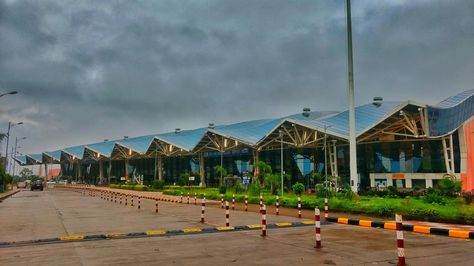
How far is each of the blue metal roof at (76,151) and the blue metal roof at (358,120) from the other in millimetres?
83435

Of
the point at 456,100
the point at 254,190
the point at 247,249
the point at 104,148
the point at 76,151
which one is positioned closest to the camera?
the point at 247,249

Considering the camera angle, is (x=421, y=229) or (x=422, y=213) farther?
(x=422, y=213)

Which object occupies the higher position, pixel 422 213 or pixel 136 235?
pixel 422 213

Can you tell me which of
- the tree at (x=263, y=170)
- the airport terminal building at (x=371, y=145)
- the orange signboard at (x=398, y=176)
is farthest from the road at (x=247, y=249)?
the orange signboard at (x=398, y=176)

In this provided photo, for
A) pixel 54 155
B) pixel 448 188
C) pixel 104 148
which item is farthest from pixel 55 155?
pixel 448 188

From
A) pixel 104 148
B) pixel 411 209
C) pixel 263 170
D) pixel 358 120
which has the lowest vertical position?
pixel 411 209

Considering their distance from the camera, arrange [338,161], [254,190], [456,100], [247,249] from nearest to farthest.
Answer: [247,249] → [254,190] → [456,100] → [338,161]

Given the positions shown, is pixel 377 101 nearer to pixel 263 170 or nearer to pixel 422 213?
pixel 263 170

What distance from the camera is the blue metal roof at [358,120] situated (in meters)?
52.8

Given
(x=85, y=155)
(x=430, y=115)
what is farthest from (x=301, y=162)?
(x=85, y=155)

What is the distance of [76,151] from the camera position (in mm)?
131750

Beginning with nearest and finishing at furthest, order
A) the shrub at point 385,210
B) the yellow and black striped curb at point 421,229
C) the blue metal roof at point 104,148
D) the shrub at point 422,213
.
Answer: the yellow and black striped curb at point 421,229 → the shrub at point 422,213 → the shrub at point 385,210 → the blue metal roof at point 104,148

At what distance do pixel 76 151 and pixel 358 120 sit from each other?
9572 cm

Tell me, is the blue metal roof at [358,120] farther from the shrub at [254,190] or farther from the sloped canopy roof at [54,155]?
the sloped canopy roof at [54,155]
